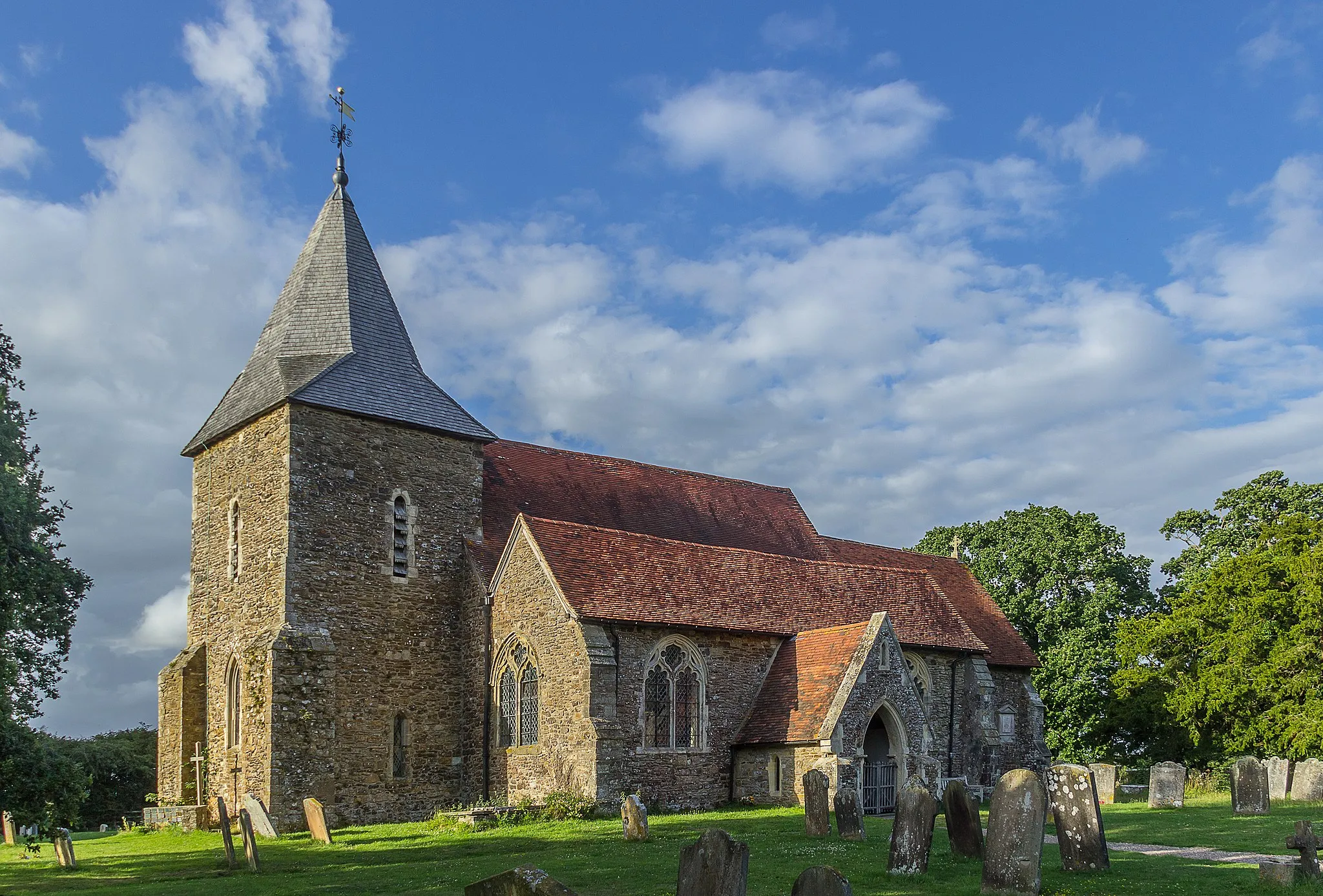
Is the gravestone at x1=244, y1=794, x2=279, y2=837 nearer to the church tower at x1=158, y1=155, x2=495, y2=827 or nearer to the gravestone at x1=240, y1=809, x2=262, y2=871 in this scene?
the church tower at x1=158, y1=155, x2=495, y2=827

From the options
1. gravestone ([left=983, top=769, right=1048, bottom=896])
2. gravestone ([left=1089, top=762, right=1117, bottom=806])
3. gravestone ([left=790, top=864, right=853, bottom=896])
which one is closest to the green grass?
gravestone ([left=983, top=769, right=1048, bottom=896])

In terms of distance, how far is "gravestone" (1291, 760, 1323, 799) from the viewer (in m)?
27.2

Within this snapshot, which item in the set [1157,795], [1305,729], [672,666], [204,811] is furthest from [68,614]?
[1305,729]

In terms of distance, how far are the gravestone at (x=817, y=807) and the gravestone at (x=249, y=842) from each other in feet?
29.6

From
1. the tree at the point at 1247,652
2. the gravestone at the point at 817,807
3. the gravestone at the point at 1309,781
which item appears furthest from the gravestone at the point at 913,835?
the tree at the point at 1247,652

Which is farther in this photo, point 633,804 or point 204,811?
point 204,811

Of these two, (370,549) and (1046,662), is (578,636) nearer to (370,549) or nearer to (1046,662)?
(370,549)

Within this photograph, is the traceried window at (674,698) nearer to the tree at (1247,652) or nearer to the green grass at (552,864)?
the green grass at (552,864)

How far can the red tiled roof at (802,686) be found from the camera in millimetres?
26188

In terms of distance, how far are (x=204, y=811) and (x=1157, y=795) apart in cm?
2140

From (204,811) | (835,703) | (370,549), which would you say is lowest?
(204,811)

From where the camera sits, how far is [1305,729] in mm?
33688

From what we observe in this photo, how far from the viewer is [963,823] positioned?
54.2 feet

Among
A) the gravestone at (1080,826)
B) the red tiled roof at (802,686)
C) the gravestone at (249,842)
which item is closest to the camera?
the gravestone at (1080,826)
